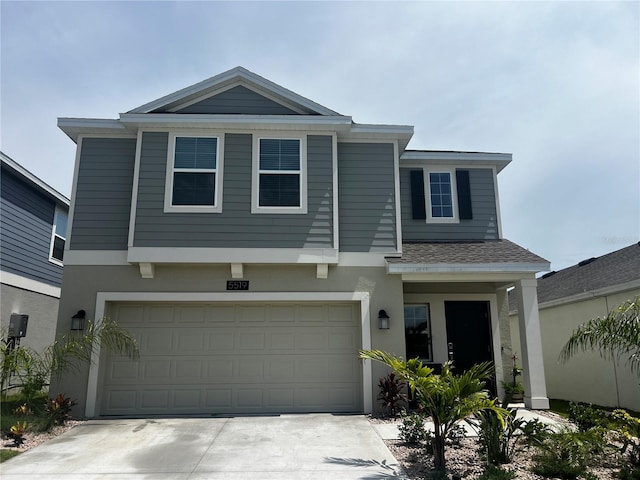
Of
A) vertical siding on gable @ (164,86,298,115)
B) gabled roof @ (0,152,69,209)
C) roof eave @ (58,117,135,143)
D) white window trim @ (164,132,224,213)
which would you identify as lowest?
white window trim @ (164,132,224,213)

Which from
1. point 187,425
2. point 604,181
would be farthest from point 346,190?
point 604,181

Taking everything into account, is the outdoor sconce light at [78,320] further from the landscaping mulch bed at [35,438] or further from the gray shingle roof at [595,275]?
the gray shingle roof at [595,275]

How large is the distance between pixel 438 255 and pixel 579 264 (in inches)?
Result: 312

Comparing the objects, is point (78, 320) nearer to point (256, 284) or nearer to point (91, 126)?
point (256, 284)

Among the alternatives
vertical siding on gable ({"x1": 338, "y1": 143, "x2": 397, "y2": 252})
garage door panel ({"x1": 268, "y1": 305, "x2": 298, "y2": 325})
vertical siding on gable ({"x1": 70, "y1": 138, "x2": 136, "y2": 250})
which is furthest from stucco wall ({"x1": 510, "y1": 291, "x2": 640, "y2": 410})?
vertical siding on gable ({"x1": 70, "y1": 138, "x2": 136, "y2": 250})

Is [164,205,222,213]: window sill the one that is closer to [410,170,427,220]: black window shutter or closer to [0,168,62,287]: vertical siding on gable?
[410,170,427,220]: black window shutter

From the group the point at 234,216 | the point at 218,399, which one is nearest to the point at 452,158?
the point at 234,216

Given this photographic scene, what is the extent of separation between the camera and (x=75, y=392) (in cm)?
833

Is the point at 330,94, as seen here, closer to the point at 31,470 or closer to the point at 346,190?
the point at 346,190

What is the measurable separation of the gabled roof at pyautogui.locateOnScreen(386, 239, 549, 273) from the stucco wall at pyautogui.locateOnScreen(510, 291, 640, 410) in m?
2.51

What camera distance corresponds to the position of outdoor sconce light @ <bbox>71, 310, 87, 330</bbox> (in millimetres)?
8477

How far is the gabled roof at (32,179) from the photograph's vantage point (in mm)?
10445

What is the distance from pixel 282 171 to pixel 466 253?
432cm

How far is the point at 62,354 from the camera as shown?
24.9 feet
